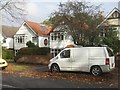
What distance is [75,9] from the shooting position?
3050cm

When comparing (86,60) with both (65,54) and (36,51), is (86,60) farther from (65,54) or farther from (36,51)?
(36,51)

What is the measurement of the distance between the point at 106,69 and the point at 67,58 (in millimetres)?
3053

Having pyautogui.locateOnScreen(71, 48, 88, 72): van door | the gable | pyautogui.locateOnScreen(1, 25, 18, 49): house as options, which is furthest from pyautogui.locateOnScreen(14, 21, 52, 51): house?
pyautogui.locateOnScreen(71, 48, 88, 72): van door

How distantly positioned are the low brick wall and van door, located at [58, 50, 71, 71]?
12.9 m

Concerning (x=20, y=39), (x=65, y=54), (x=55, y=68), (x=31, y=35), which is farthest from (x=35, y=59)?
(x=20, y=39)

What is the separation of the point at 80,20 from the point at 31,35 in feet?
78.2

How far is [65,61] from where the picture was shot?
17641mm

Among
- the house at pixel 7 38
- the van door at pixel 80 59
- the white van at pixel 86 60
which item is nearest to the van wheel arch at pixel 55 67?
the white van at pixel 86 60

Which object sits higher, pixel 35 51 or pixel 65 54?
pixel 35 51

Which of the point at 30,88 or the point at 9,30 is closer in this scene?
the point at 30,88

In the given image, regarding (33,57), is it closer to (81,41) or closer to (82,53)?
(81,41)

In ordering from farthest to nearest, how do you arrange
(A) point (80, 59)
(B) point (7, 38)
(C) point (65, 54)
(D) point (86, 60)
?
1. (B) point (7, 38)
2. (C) point (65, 54)
3. (A) point (80, 59)
4. (D) point (86, 60)

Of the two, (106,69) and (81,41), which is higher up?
(81,41)

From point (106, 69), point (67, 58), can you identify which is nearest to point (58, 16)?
point (67, 58)
